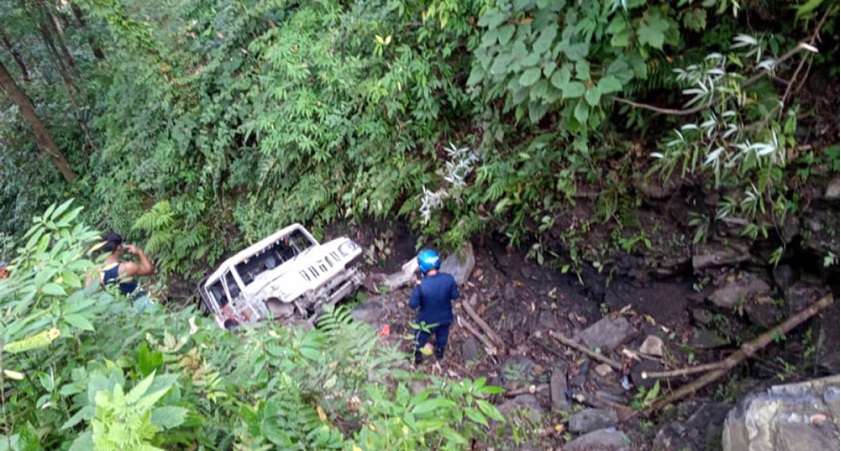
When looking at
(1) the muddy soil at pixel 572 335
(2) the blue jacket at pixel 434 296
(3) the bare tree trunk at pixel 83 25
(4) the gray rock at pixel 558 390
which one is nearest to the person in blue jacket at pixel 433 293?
(2) the blue jacket at pixel 434 296

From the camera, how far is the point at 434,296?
Answer: 518cm

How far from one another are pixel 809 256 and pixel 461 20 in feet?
13.2

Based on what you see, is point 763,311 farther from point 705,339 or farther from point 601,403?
point 601,403

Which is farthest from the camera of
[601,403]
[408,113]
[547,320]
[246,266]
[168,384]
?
[246,266]

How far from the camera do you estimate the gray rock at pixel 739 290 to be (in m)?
4.77

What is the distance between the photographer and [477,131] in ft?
20.9

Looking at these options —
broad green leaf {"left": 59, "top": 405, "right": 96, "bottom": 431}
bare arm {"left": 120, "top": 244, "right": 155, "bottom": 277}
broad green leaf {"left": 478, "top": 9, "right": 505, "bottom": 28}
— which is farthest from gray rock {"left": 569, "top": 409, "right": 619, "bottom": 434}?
bare arm {"left": 120, "top": 244, "right": 155, "bottom": 277}

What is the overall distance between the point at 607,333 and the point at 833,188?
7.69ft

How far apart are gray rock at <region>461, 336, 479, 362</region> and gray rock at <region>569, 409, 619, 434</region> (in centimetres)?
131

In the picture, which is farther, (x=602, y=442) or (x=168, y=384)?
(x=602, y=442)

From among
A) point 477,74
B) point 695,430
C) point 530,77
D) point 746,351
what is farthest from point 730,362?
point 477,74

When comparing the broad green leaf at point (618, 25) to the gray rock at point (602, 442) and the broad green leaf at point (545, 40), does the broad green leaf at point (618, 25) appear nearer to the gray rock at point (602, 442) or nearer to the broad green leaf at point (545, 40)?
the broad green leaf at point (545, 40)

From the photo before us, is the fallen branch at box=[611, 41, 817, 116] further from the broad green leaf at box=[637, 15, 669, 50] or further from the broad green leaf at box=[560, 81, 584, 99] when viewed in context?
the broad green leaf at box=[637, 15, 669, 50]

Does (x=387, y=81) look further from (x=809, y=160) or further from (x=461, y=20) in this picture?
(x=809, y=160)
